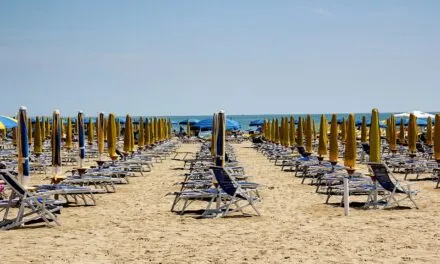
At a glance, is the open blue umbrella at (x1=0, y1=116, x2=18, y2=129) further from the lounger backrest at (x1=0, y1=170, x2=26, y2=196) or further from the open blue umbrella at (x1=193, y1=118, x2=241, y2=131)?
the lounger backrest at (x1=0, y1=170, x2=26, y2=196)

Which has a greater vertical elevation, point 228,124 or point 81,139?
point 81,139

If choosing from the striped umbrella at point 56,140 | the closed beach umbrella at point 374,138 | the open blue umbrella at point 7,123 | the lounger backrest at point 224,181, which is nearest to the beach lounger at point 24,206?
the striped umbrella at point 56,140

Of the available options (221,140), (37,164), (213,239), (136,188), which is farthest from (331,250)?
(37,164)

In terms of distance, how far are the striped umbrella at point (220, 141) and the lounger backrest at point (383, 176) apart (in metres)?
2.39

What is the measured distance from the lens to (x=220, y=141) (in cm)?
1102

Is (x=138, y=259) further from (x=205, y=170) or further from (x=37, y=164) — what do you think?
(x=37, y=164)

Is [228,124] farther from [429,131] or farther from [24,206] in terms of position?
[24,206]

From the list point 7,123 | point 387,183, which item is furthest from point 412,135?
point 7,123

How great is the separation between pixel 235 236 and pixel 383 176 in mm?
3468

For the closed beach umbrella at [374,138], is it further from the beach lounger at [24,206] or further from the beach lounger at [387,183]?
the beach lounger at [24,206]

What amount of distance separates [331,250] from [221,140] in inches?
156

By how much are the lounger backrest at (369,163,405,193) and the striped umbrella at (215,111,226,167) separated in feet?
7.84

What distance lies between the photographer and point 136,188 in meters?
14.5

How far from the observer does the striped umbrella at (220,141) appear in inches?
435
